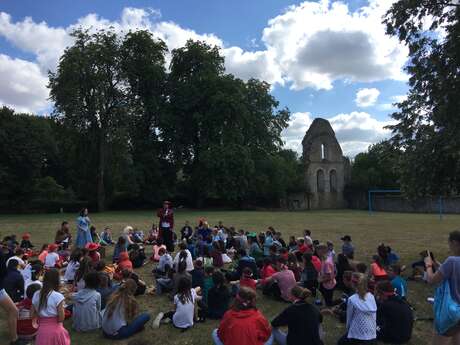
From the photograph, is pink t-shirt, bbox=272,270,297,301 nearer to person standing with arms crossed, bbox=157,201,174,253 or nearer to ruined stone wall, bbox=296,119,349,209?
person standing with arms crossed, bbox=157,201,174,253

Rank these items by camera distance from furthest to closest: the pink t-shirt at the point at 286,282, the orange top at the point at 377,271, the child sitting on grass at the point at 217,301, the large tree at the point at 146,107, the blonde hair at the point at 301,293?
the large tree at the point at 146,107, the pink t-shirt at the point at 286,282, the orange top at the point at 377,271, the child sitting on grass at the point at 217,301, the blonde hair at the point at 301,293

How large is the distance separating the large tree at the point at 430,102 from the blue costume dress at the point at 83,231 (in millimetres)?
11613

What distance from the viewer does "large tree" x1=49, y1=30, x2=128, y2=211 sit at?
44.6m

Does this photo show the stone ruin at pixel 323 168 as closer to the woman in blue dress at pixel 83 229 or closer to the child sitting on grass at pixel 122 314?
the woman in blue dress at pixel 83 229

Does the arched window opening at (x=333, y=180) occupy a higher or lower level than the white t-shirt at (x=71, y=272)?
higher

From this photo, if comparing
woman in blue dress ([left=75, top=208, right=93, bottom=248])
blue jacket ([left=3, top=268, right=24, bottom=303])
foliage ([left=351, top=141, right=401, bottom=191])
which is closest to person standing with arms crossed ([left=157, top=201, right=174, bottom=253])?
woman in blue dress ([left=75, top=208, right=93, bottom=248])

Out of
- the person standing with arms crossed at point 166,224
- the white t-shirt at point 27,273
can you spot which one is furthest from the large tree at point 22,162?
the white t-shirt at point 27,273

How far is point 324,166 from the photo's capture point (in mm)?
63344

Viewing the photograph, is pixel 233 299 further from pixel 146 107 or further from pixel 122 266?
pixel 146 107

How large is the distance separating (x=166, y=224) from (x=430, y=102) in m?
10.3

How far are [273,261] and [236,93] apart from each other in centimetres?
4072

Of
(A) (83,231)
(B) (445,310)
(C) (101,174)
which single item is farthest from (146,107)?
(B) (445,310)

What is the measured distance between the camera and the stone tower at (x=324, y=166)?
62641mm

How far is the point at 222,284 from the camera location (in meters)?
8.54
